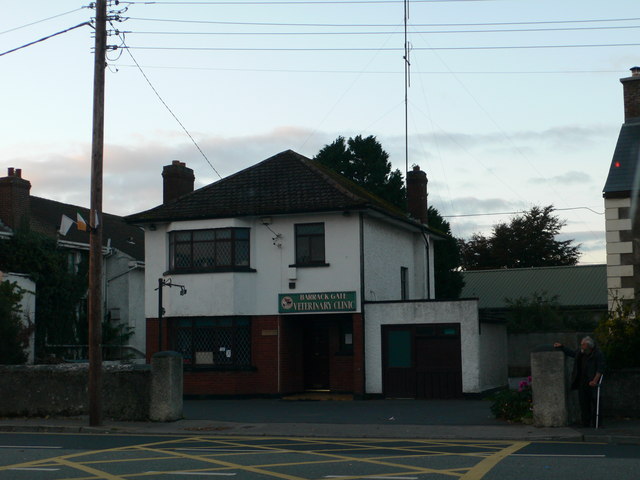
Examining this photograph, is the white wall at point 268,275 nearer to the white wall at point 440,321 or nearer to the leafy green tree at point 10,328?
the white wall at point 440,321

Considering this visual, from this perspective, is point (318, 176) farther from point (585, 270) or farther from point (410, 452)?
point (585, 270)

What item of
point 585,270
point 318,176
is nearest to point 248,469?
point 318,176

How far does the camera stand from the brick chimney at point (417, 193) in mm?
35562

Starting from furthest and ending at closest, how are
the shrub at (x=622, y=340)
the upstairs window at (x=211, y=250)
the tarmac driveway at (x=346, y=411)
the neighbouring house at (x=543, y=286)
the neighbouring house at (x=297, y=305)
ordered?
the neighbouring house at (x=543, y=286)
the upstairs window at (x=211, y=250)
the neighbouring house at (x=297, y=305)
the tarmac driveway at (x=346, y=411)
the shrub at (x=622, y=340)

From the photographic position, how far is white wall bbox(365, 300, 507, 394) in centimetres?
2781

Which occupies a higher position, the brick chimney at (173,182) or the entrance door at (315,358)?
the brick chimney at (173,182)

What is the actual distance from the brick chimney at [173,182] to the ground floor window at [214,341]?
5.83 metres

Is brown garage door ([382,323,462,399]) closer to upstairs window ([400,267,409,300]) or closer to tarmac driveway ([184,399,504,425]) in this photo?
tarmac driveway ([184,399,504,425])

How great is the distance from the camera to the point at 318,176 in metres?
31.5

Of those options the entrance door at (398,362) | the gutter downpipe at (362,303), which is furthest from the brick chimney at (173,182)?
the entrance door at (398,362)

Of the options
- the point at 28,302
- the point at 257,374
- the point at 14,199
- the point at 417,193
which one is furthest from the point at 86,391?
the point at 417,193

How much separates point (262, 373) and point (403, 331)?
4975 millimetres

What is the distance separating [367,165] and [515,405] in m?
33.5

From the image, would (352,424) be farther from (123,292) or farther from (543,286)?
(543,286)
